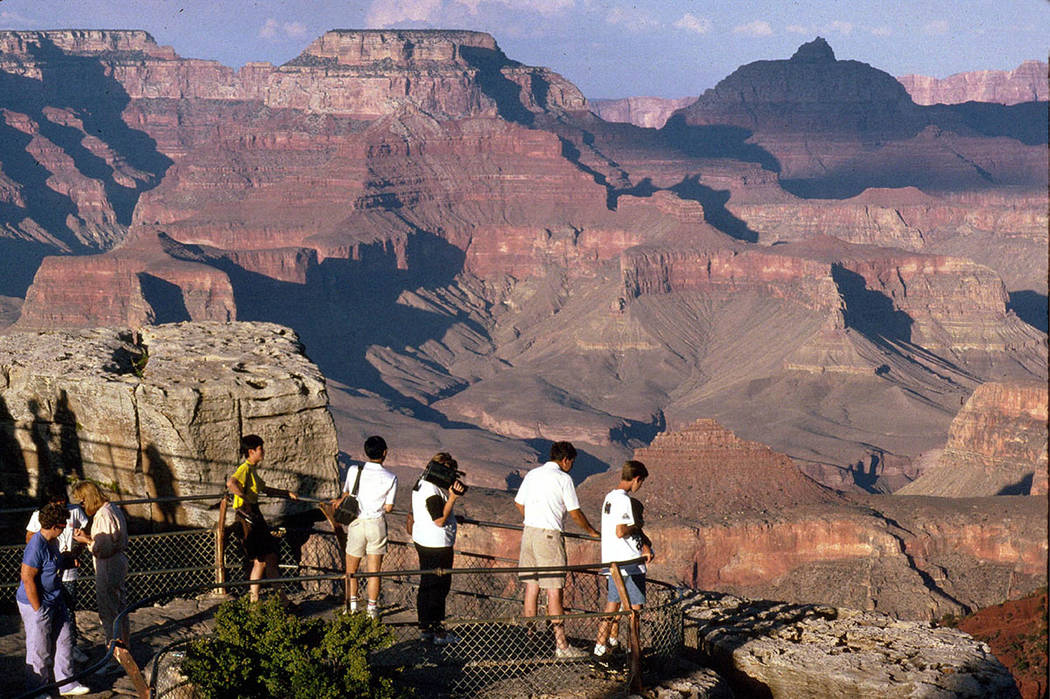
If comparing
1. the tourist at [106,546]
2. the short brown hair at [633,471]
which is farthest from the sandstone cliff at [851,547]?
the tourist at [106,546]

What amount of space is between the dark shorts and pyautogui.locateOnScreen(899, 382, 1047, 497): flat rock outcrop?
6494cm

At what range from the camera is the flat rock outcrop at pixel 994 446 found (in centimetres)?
7506

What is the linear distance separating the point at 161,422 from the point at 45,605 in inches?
172

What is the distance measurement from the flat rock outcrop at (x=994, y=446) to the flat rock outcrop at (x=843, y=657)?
198 ft

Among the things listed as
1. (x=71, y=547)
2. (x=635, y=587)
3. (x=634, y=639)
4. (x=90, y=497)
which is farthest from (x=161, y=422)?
(x=634, y=639)

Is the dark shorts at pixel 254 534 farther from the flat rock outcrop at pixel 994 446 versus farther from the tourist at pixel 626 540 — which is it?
the flat rock outcrop at pixel 994 446

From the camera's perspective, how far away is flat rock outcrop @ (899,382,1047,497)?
75.1 metres

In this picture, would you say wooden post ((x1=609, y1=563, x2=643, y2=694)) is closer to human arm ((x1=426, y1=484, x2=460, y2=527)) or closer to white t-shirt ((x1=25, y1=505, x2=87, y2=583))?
human arm ((x1=426, y1=484, x2=460, y2=527))

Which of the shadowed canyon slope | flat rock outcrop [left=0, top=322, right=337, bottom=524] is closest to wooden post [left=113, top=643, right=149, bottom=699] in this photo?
flat rock outcrop [left=0, top=322, right=337, bottom=524]

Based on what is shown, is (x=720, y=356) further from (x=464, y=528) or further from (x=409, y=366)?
(x=464, y=528)

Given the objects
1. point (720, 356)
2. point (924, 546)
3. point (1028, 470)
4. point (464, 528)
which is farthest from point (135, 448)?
point (720, 356)

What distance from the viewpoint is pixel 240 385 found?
1720 cm

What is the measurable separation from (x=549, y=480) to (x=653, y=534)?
36.6 meters

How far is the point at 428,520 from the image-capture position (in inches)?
579
